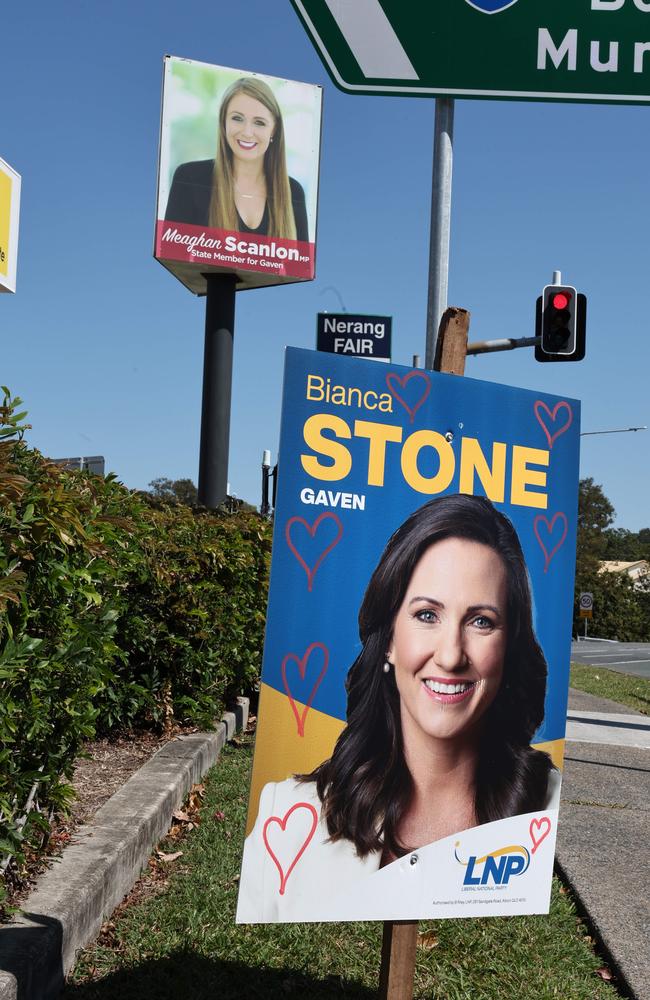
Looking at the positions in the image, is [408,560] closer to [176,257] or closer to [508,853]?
[508,853]

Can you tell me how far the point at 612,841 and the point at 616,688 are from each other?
474 inches

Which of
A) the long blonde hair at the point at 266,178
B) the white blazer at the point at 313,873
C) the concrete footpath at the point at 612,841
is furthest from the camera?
the long blonde hair at the point at 266,178

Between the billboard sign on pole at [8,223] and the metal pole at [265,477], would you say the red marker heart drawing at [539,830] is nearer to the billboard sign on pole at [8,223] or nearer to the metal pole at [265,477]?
the billboard sign on pole at [8,223]

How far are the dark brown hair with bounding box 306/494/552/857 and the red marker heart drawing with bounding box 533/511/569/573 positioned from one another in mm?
102

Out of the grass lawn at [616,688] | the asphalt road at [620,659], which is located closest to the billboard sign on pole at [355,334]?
the grass lawn at [616,688]

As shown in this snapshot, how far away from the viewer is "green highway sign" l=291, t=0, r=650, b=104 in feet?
9.60

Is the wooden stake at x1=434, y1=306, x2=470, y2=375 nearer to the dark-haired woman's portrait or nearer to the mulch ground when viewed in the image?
the dark-haired woman's portrait

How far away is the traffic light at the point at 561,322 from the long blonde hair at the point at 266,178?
5.03m

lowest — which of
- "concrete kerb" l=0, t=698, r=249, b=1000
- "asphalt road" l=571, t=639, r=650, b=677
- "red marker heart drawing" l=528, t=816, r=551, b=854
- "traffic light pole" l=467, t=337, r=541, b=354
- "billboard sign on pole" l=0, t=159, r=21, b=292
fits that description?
"asphalt road" l=571, t=639, r=650, b=677

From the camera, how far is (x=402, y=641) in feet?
9.65

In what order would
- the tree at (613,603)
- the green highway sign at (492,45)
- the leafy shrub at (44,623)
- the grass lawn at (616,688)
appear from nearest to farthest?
the green highway sign at (492,45) < the leafy shrub at (44,623) < the grass lawn at (616,688) < the tree at (613,603)

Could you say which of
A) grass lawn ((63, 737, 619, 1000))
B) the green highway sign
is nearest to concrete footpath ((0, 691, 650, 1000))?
grass lawn ((63, 737, 619, 1000))

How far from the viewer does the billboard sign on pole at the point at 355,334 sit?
38.6 feet

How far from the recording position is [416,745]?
2.96 metres
